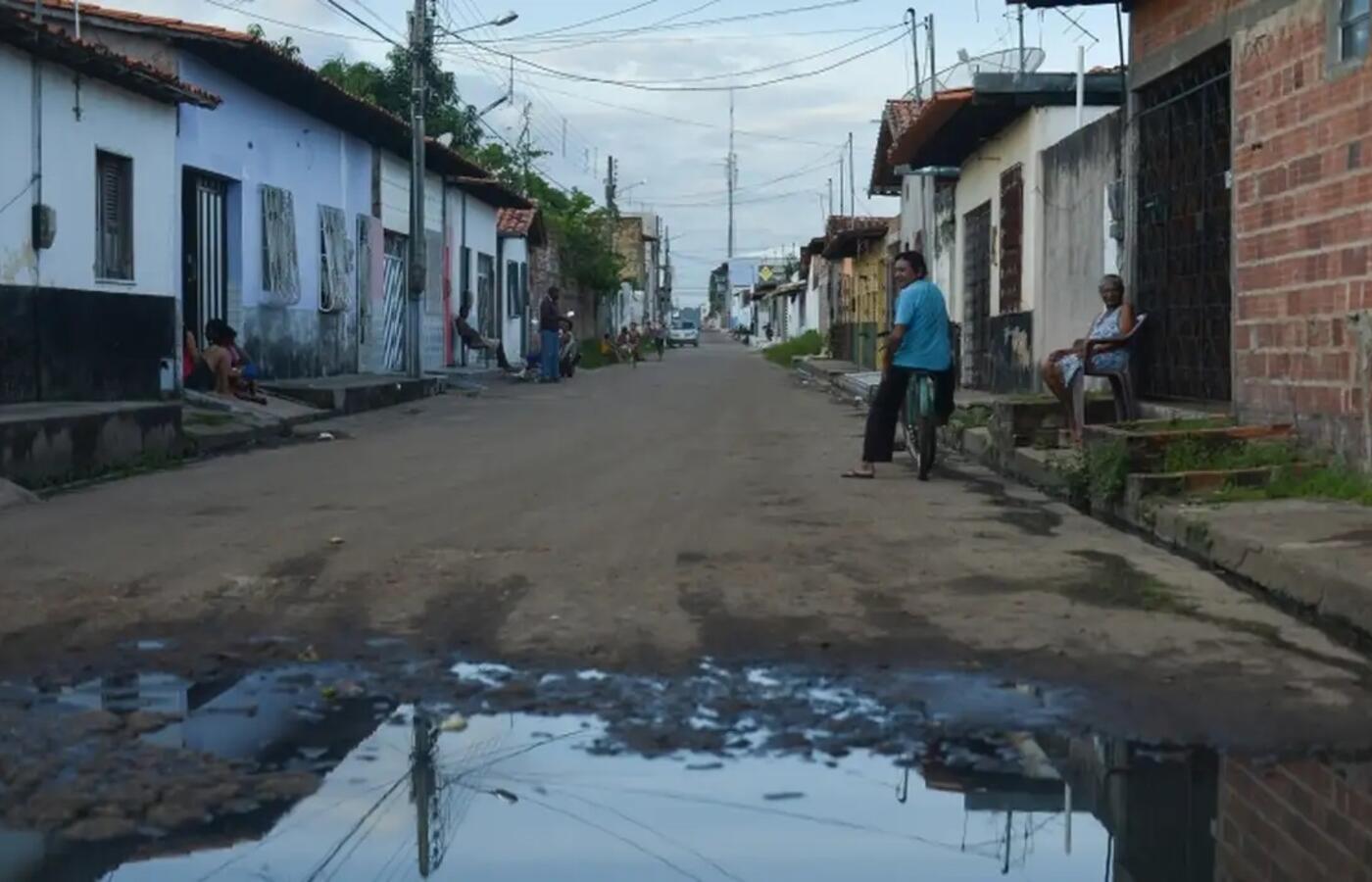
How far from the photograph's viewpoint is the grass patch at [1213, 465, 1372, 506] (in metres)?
9.81

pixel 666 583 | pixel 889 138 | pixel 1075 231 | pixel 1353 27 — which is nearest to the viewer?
pixel 666 583

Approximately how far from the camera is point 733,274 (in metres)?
135

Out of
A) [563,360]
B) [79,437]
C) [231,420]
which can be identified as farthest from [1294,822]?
[563,360]

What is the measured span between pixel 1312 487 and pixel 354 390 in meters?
15.2

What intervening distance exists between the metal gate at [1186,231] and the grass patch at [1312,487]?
2762 mm

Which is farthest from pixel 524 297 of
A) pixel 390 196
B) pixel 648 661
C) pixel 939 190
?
pixel 648 661

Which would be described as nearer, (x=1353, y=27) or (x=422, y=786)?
(x=422, y=786)

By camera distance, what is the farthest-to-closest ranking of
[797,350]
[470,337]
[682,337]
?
[682,337] < [797,350] < [470,337]

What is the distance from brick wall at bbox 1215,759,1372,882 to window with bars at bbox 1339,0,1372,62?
6.48m

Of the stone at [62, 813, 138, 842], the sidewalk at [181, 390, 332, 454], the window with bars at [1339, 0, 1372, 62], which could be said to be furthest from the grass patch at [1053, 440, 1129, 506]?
the sidewalk at [181, 390, 332, 454]

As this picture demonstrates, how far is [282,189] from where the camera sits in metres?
24.3

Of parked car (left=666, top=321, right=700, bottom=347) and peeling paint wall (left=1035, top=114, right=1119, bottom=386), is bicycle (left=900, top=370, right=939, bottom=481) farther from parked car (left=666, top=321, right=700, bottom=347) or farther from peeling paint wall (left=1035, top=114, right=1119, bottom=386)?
parked car (left=666, top=321, right=700, bottom=347)

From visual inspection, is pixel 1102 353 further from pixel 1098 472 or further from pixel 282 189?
pixel 282 189

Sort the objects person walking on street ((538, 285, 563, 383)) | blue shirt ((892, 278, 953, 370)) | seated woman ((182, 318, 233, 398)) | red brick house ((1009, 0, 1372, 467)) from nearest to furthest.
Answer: red brick house ((1009, 0, 1372, 467)) → blue shirt ((892, 278, 953, 370)) → seated woman ((182, 318, 233, 398)) → person walking on street ((538, 285, 563, 383))
